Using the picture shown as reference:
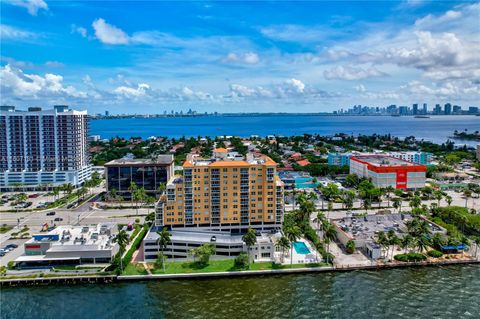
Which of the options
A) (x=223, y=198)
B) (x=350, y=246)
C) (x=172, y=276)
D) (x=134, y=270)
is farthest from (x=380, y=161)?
(x=134, y=270)

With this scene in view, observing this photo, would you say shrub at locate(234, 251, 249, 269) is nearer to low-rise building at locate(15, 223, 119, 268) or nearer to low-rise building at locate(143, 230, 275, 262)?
low-rise building at locate(143, 230, 275, 262)

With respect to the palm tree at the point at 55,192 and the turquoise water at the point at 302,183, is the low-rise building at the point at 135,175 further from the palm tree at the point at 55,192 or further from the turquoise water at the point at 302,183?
the turquoise water at the point at 302,183

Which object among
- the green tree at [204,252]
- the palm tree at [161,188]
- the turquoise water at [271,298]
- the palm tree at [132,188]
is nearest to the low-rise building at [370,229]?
the turquoise water at [271,298]

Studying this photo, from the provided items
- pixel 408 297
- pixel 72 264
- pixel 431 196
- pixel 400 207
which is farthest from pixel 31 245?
pixel 431 196

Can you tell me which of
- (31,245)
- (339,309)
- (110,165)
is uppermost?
(110,165)

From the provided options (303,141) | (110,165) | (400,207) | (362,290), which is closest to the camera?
(362,290)

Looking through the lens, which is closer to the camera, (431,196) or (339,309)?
(339,309)

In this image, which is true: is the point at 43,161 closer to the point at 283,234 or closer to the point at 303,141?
the point at 283,234
